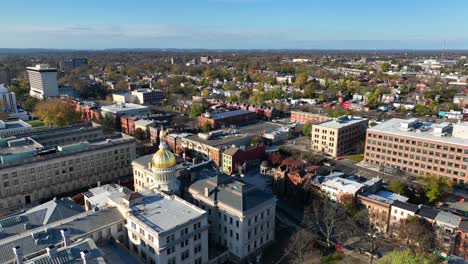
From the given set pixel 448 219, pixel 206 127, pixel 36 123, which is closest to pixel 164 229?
pixel 448 219

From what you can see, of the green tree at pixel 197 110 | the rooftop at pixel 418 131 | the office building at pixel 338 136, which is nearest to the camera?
the rooftop at pixel 418 131

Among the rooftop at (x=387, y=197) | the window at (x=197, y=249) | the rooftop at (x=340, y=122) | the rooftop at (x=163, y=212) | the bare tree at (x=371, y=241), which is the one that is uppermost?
the rooftop at (x=340, y=122)

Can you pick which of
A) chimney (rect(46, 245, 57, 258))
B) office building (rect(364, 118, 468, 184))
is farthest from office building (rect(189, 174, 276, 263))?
office building (rect(364, 118, 468, 184))

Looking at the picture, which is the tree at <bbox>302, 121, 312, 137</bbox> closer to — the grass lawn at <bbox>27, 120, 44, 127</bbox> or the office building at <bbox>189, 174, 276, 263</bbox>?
the office building at <bbox>189, 174, 276, 263</bbox>

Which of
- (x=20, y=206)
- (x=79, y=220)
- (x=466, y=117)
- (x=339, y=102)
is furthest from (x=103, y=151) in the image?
(x=466, y=117)

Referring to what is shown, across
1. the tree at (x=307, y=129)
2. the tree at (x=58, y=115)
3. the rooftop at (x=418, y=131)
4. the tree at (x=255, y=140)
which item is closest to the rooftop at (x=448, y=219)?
the rooftop at (x=418, y=131)

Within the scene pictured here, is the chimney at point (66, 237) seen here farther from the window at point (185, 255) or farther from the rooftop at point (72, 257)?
the window at point (185, 255)
